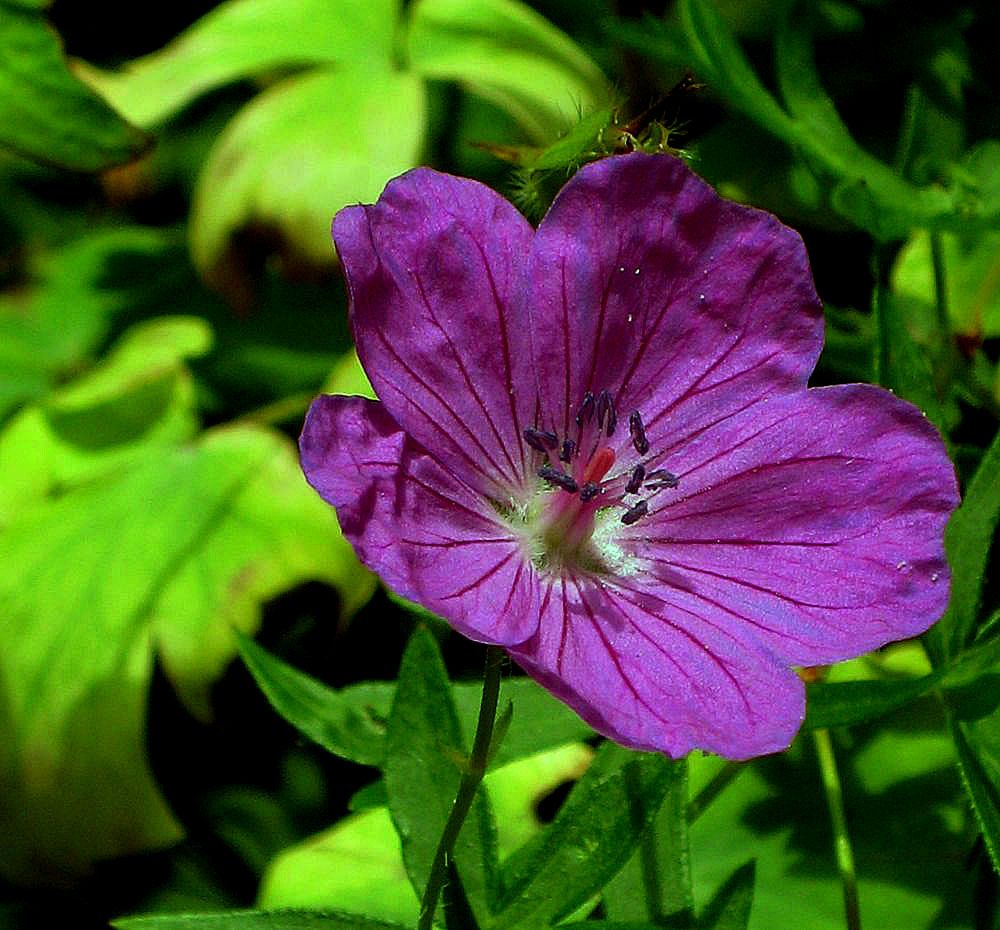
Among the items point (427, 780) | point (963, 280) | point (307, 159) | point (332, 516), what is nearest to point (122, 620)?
point (332, 516)

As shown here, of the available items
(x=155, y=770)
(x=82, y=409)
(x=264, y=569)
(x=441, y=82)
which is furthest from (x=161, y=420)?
(x=441, y=82)

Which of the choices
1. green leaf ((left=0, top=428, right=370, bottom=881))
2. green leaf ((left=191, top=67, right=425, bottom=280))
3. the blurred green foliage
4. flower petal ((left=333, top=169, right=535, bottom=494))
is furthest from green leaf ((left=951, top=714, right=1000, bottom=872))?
green leaf ((left=191, top=67, right=425, bottom=280))

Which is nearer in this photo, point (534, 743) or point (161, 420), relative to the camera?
point (534, 743)

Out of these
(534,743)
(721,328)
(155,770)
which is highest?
(721,328)

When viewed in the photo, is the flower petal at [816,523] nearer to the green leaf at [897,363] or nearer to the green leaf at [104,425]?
the green leaf at [897,363]

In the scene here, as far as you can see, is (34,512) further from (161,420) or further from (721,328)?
(721,328)

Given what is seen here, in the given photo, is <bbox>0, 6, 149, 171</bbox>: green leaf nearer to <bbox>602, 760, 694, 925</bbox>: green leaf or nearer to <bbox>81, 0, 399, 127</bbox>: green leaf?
<bbox>81, 0, 399, 127</bbox>: green leaf

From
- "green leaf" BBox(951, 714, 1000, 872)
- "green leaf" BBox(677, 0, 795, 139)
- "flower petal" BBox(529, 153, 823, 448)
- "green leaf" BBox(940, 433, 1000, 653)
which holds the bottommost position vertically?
"green leaf" BBox(951, 714, 1000, 872)

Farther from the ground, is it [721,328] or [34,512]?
[721,328]
